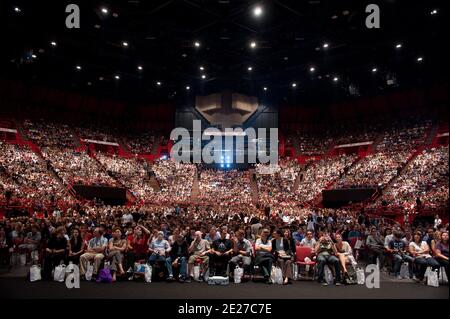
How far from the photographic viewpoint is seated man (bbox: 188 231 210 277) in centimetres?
888

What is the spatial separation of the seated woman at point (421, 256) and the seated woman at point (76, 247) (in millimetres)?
8149

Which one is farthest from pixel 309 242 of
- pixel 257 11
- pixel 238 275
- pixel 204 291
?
pixel 257 11

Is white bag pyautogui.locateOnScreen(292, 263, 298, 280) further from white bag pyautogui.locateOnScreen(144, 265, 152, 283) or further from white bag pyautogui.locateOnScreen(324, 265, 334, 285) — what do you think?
white bag pyautogui.locateOnScreen(144, 265, 152, 283)

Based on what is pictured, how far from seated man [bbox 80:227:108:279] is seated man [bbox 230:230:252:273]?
10.4 feet

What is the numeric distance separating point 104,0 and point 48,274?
14596mm

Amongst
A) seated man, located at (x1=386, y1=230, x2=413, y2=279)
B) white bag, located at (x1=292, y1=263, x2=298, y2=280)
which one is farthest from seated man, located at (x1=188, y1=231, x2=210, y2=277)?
seated man, located at (x1=386, y1=230, x2=413, y2=279)

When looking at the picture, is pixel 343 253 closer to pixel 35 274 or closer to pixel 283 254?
pixel 283 254

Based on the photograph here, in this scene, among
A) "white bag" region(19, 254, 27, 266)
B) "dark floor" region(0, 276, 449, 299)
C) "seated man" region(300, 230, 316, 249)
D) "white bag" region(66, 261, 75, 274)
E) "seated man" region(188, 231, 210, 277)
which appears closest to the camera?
"dark floor" region(0, 276, 449, 299)

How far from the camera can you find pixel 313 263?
360 inches

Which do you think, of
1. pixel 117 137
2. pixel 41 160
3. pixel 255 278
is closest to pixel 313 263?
pixel 255 278

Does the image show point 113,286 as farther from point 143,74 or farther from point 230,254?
point 143,74

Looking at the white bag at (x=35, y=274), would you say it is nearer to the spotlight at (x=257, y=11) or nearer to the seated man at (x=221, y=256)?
the seated man at (x=221, y=256)

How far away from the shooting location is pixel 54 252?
28.4ft

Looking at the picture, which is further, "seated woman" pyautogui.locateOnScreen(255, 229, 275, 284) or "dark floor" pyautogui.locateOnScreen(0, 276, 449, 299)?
"seated woman" pyautogui.locateOnScreen(255, 229, 275, 284)
